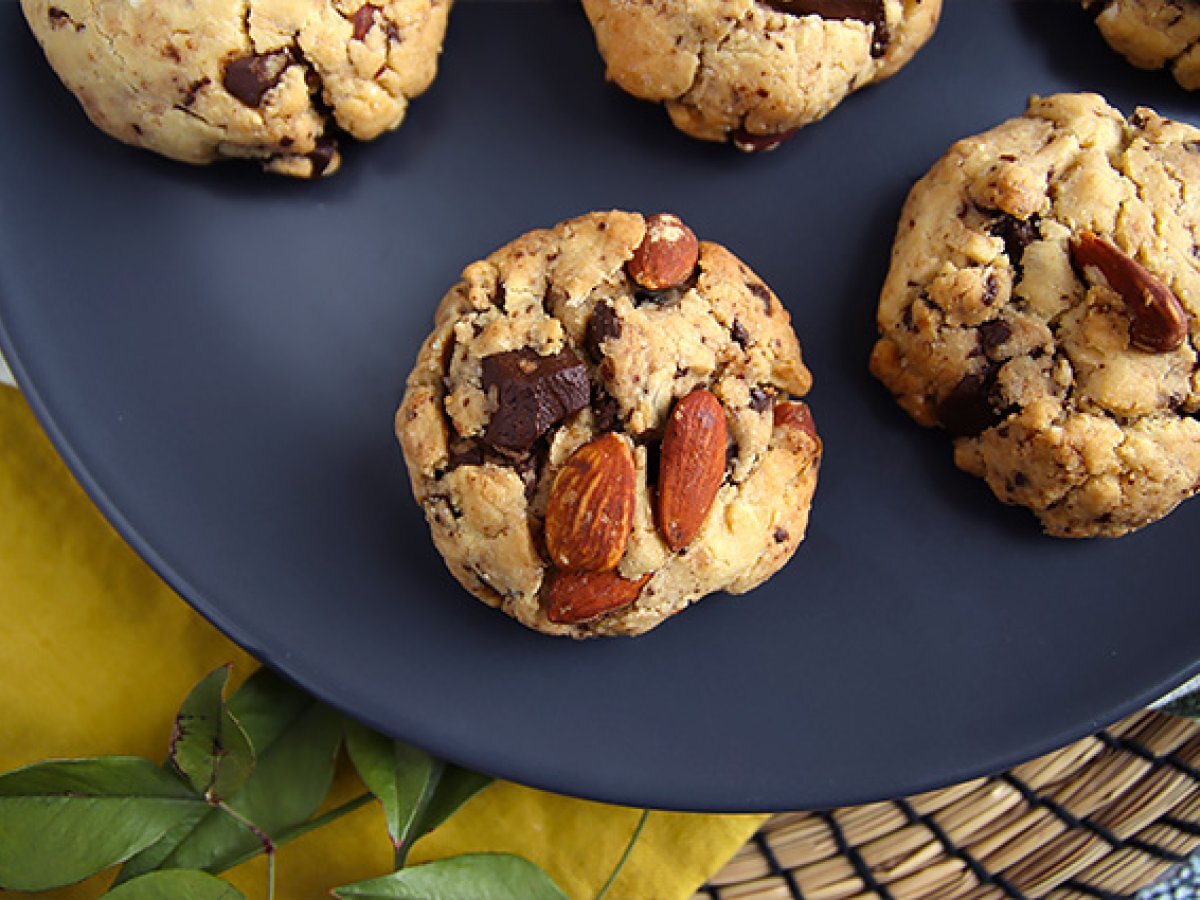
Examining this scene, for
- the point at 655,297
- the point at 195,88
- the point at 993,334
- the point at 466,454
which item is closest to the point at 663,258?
the point at 655,297

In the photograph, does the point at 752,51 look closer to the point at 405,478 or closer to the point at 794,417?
the point at 794,417

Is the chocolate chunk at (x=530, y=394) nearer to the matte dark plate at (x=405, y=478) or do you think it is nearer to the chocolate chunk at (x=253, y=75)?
the matte dark plate at (x=405, y=478)

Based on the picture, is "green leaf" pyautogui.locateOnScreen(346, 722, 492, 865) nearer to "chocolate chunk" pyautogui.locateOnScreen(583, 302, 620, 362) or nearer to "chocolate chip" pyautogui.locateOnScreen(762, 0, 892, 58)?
"chocolate chunk" pyautogui.locateOnScreen(583, 302, 620, 362)

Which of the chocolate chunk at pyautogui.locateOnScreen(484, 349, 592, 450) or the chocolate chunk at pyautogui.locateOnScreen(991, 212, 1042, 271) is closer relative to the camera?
the chocolate chunk at pyautogui.locateOnScreen(484, 349, 592, 450)

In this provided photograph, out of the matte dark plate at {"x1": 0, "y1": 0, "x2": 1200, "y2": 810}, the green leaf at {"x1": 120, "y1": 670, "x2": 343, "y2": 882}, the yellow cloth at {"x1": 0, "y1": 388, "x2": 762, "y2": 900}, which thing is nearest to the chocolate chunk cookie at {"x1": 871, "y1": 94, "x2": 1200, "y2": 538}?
the matte dark plate at {"x1": 0, "y1": 0, "x2": 1200, "y2": 810}

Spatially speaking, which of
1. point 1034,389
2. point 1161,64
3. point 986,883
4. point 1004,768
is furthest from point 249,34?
point 986,883

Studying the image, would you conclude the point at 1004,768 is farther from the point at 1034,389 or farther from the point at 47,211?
the point at 47,211

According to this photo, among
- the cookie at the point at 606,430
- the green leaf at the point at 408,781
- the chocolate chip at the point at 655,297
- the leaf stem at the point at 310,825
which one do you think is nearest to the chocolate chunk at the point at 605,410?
the cookie at the point at 606,430

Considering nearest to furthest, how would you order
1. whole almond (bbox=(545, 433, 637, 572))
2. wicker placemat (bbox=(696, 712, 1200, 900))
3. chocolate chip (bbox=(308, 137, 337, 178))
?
whole almond (bbox=(545, 433, 637, 572)) < chocolate chip (bbox=(308, 137, 337, 178)) < wicker placemat (bbox=(696, 712, 1200, 900))
